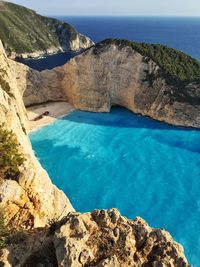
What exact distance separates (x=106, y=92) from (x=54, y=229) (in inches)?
1820

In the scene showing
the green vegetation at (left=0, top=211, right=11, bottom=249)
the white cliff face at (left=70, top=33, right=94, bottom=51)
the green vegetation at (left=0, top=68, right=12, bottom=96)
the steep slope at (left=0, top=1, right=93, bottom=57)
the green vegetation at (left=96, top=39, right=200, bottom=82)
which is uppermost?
the green vegetation at (left=0, top=211, right=11, bottom=249)

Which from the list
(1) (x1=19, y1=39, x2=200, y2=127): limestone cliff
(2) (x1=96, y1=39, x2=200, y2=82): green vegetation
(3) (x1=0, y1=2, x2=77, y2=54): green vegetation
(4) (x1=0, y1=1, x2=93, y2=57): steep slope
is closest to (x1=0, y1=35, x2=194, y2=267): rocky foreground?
(1) (x1=19, y1=39, x2=200, y2=127): limestone cliff

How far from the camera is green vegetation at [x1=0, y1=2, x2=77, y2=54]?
13700 cm

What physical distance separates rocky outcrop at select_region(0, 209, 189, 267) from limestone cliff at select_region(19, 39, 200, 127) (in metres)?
41.4

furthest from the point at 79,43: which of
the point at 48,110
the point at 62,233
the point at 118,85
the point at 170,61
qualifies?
the point at 62,233

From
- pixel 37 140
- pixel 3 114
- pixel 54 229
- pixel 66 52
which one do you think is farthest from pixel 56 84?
pixel 66 52

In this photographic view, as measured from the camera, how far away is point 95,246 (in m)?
12.8

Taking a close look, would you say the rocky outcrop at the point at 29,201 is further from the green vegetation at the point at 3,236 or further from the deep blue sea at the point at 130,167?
the deep blue sea at the point at 130,167

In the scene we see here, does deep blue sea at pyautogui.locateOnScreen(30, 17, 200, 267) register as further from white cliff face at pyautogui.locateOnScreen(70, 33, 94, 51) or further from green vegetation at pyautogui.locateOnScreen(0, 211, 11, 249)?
white cliff face at pyautogui.locateOnScreen(70, 33, 94, 51)

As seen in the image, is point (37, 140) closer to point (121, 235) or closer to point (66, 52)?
point (121, 235)

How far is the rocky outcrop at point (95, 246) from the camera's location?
479 inches

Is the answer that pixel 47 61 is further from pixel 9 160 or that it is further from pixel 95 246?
pixel 95 246

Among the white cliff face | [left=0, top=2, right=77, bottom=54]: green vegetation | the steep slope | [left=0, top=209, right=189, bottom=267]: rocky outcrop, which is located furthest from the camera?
the white cliff face

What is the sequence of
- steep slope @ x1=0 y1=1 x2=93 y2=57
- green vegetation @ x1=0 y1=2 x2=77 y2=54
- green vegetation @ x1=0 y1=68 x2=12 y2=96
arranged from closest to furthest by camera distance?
green vegetation @ x1=0 y1=68 x2=12 y2=96 < steep slope @ x1=0 y1=1 x2=93 y2=57 < green vegetation @ x1=0 y1=2 x2=77 y2=54
